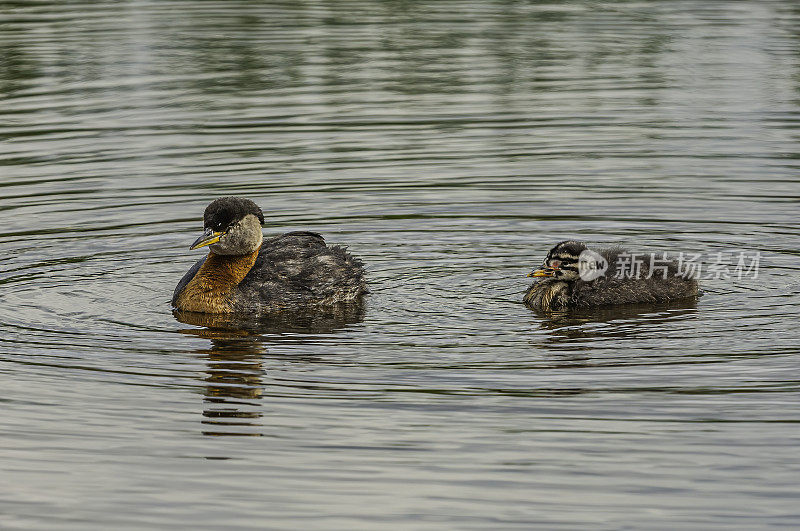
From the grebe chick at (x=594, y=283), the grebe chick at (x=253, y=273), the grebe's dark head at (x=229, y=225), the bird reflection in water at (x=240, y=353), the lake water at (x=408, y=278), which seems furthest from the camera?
the grebe's dark head at (x=229, y=225)

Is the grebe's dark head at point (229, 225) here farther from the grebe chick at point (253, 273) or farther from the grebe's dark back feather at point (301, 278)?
the grebe's dark back feather at point (301, 278)

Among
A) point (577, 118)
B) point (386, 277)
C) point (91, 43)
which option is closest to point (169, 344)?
point (386, 277)

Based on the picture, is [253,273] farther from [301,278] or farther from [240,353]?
[240,353]

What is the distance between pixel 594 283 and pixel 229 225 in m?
2.80

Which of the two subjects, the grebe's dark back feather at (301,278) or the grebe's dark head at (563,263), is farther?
the grebe's dark back feather at (301,278)

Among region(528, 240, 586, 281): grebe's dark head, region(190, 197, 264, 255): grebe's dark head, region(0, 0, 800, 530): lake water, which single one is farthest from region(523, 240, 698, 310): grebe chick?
region(190, 197, 264, 255): grebe's dark head

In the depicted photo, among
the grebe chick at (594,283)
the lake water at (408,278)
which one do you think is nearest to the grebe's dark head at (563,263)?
the grebe chick at (594,283)

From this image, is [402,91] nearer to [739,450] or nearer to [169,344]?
[169,344]

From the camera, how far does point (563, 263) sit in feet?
35.0

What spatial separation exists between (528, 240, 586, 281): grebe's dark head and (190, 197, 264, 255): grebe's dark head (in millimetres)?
2191

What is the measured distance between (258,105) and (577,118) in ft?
13.7

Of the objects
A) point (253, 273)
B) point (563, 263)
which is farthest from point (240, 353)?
point (563, 263)

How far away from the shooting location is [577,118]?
17.4 meters

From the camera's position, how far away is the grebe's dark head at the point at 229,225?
10945mm
